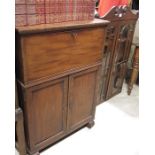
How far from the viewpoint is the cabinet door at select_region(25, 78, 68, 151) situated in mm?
1314

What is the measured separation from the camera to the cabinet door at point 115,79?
229cm

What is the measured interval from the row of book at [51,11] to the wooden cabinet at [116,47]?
40 cm

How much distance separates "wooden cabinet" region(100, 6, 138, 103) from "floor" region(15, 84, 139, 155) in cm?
25

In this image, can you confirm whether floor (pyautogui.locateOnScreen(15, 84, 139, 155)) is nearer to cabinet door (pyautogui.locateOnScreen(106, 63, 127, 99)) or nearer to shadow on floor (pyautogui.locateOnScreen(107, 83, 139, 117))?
shadow on floor (pyautogui.locateOnScreen(107, 83, 139, 117))

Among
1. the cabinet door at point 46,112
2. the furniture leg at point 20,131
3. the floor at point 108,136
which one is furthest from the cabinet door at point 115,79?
the furniture leg at point 20,131

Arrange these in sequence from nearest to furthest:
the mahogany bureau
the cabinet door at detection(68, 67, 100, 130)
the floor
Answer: the mahogany bureau < the cabinet door at detection(68, 67, 100, 130) < the floor

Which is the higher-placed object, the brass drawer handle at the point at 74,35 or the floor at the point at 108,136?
the brass drawer handle at the point at 74,35

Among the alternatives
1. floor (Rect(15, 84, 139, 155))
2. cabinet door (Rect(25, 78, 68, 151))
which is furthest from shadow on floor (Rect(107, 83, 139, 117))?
cabinet door (Rect(25, 78, 68, 151))

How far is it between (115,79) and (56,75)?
1229 millimetres

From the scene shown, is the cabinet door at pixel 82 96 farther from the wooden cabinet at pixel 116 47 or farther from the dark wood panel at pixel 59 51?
the wooden cabinet at pixel 116 47

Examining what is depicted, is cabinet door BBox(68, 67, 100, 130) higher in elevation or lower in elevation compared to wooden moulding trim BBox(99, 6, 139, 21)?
lower

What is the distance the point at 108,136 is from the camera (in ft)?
6.11

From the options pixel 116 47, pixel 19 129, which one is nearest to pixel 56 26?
pixel 19 129
